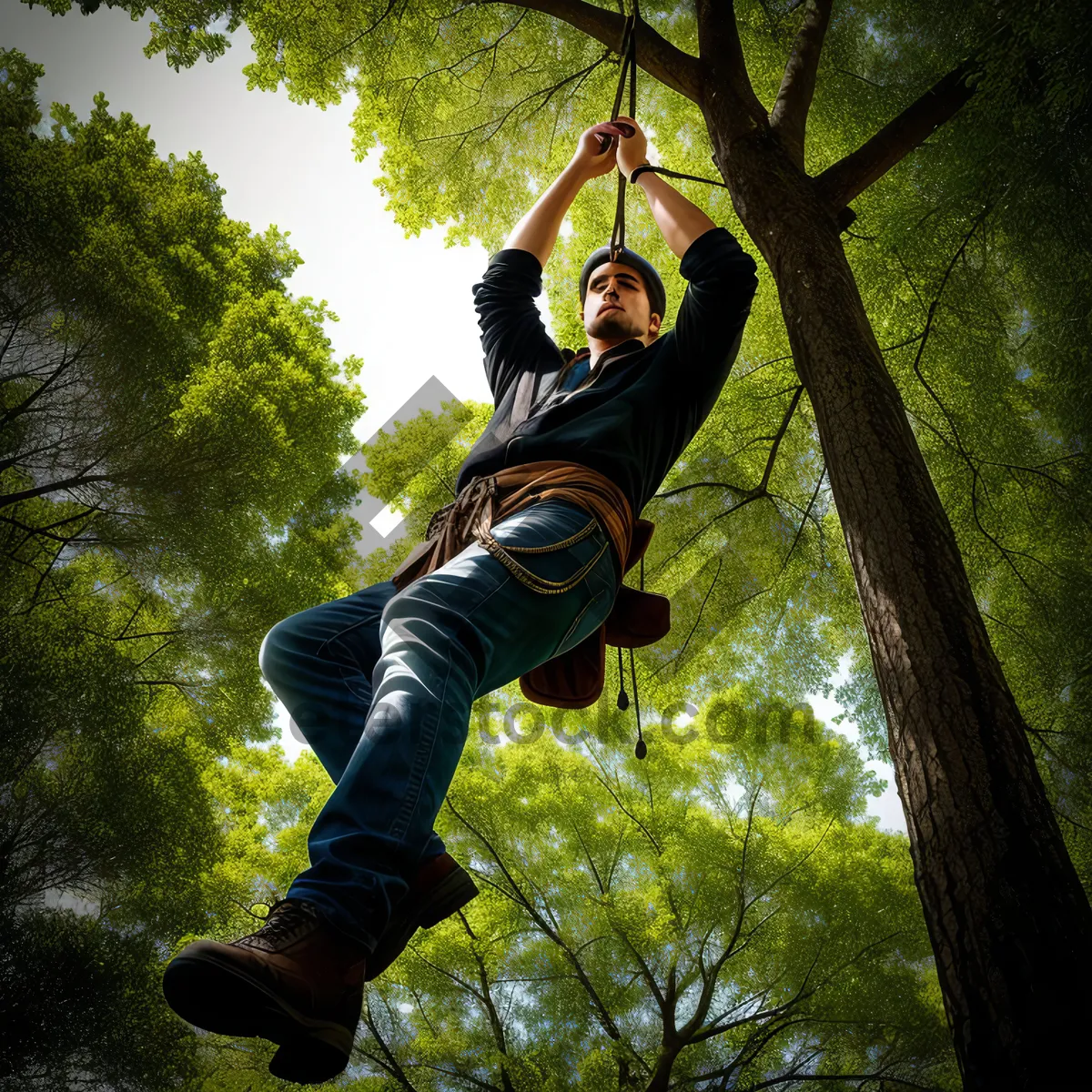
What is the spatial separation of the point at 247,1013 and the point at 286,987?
5 cm

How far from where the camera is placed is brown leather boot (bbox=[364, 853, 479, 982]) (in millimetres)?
1217

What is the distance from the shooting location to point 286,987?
910mm

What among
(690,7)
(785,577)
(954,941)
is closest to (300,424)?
(785,577)

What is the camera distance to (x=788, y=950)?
22.2ft

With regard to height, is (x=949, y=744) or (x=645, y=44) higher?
(x=645, y=44)

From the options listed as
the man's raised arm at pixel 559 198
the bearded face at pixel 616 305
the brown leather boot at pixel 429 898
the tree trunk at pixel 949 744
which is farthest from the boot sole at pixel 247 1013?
the man's raised arm at pixel 559 198

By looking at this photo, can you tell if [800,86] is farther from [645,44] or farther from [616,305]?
[616,305]

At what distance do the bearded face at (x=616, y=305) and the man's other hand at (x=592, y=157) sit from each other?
0.28 metres

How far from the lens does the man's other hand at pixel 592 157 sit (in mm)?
2422

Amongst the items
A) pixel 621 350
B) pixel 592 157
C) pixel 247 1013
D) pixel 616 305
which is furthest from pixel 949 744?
pixel 592 157

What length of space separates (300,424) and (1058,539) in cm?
519

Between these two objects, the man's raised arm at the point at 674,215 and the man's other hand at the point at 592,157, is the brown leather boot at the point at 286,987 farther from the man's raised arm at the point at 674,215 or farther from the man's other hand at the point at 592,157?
the man's other hand at the point at 592,157

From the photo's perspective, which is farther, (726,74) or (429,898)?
(726,74)

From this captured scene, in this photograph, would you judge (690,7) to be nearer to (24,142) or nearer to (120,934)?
(24,142)
